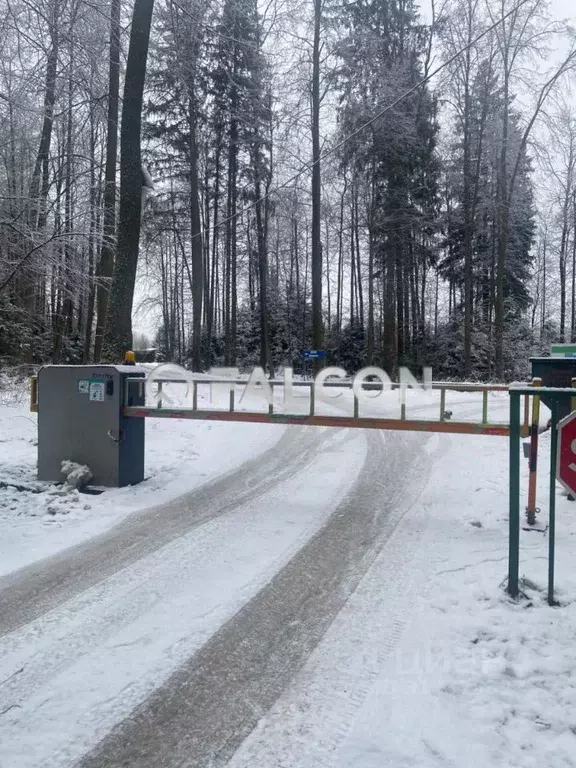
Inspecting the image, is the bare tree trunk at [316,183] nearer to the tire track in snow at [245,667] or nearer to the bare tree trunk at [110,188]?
the bare tree trunk at [110,188]

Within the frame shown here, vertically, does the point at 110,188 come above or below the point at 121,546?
above

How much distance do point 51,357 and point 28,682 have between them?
69.7 feet

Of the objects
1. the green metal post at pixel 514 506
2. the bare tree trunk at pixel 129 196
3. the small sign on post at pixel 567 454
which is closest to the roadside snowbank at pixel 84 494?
the bare tree trunk at pixel 129 196

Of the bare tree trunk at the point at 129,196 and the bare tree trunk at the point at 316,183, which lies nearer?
the bare tree trunk at the point at 129,196

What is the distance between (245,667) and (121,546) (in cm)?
228

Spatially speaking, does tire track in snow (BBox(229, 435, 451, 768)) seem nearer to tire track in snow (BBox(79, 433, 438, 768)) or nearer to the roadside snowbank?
tire track in snow (BBox(79, 433, 438, 768))

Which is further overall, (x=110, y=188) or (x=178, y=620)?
(x=110, y=188)

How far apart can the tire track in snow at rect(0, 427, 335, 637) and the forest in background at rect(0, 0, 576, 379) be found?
3.97 meters

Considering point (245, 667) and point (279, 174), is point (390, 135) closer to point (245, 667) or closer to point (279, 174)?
point (279, 174)

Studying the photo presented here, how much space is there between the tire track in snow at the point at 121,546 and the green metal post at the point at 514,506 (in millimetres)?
2881

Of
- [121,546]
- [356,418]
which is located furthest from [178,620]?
[356,418]

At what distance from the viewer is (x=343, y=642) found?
3.25m

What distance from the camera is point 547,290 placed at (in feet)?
146

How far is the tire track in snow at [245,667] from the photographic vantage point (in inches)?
94.0
